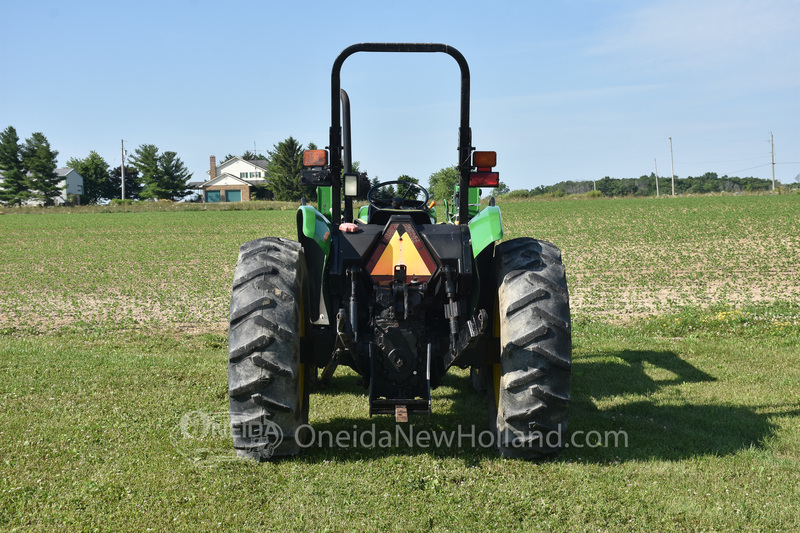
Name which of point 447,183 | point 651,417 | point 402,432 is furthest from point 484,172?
point 447,183

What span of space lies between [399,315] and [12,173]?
9458 cm

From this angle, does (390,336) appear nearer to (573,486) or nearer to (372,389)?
(372,389)

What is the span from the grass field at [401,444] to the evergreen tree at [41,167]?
267 ft

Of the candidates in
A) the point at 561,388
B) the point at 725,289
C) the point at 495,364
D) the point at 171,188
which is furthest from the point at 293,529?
the point at 171,188

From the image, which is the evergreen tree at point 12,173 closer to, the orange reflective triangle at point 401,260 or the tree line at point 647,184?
the tree line at point 647,184

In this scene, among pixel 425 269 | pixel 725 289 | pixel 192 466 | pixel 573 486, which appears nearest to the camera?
pixel 573 486

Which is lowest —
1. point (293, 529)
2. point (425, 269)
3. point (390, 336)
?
point (293, 529)

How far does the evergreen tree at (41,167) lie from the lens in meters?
85.7

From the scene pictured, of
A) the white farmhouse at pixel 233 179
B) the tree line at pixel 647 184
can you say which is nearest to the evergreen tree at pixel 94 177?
the white farmhouse at pixel 233 179

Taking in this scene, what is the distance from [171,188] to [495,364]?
95646 millimetres

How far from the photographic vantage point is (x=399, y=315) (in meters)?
5.25

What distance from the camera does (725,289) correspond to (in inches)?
611

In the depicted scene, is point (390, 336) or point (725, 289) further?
point (725, 289)

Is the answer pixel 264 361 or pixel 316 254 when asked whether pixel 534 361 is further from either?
pixel 316 254
